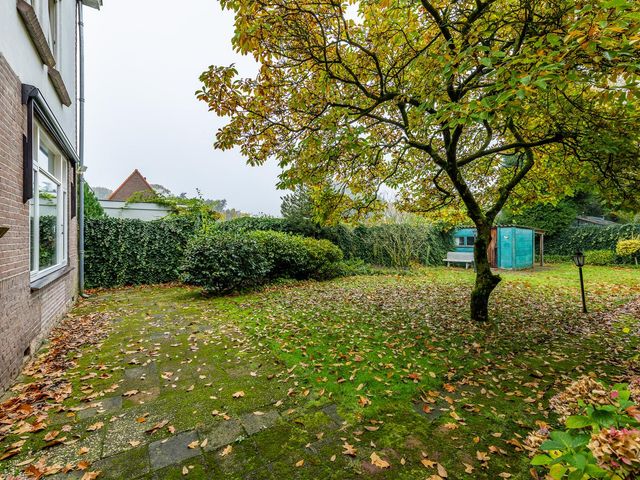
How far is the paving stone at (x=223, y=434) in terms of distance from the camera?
225cm

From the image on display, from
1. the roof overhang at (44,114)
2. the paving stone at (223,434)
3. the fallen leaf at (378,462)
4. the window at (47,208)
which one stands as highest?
the roof overhang at (44,114)

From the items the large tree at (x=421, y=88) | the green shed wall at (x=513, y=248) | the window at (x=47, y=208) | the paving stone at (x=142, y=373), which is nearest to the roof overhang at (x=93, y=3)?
the window at (x=47, y=208)

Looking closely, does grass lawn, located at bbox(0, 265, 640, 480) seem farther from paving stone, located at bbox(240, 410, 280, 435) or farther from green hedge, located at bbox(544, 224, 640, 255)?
green hedge, located at bbox(544, 224, 640, 255)

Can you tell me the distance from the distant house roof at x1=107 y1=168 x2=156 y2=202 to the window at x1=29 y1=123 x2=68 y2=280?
18853mm

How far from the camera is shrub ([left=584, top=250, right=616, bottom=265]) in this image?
1509 centimetres

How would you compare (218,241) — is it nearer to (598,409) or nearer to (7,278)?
(7,278)

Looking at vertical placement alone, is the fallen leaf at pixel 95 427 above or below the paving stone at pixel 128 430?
above

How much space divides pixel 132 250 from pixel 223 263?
3582 millimetres

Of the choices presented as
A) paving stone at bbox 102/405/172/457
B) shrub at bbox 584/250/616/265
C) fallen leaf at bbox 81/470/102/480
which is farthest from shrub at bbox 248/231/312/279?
shrub at bbox 584/250/616/265

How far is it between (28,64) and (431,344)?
21.8ft

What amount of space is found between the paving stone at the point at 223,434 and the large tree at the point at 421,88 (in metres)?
3.26

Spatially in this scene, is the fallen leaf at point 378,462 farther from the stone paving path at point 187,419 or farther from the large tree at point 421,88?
the large tree at point 421,88

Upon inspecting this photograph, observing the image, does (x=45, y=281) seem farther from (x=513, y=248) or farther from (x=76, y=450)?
(x=513, y=248)

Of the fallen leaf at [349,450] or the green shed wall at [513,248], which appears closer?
the fallen leaf at [349,450]
